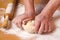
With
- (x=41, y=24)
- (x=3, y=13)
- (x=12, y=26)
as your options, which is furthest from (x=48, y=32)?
(x=3, y=13)

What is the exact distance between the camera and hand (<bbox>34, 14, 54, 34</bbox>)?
0.81m

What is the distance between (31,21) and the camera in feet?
2.84

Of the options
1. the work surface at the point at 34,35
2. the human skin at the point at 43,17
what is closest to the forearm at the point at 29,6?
the human skin at the point at 43,17

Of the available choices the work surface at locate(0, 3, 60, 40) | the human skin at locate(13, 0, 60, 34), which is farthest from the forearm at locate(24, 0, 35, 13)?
the work surface at locate(0, 3, 60, 40)

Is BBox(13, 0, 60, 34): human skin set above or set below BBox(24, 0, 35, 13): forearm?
below

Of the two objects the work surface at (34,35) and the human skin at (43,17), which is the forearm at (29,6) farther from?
the work surface at (34,35)

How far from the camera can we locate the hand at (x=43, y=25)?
0.81 meters

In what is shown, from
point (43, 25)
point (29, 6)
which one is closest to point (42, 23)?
point (43, 25)

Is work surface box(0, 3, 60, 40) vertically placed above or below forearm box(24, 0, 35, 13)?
below

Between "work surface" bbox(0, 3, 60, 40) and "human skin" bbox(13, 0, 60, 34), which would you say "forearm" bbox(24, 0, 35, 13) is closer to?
"human skin" bbox(13, 0, 60, 34)

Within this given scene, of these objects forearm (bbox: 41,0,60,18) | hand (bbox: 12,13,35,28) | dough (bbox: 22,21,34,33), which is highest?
forearm (bbox: 41,0,60,18)

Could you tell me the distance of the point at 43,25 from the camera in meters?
0.80

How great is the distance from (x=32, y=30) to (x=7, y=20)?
17 cm

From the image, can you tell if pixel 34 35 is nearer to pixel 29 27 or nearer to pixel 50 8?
pixel 29 27
